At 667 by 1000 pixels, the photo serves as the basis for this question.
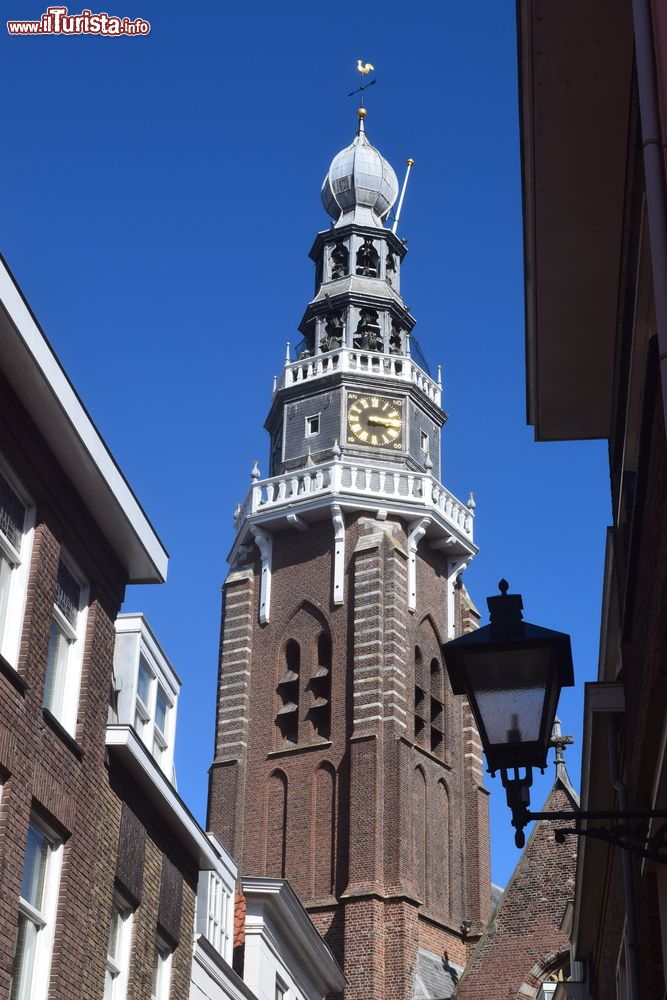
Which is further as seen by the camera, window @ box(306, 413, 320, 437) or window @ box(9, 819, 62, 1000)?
window @ box(306, 413, 320, 437)

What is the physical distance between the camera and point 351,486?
43500 millimetres

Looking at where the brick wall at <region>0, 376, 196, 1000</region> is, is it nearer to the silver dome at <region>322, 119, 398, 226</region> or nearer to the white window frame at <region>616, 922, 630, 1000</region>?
the white window frame at <region>616, 922, 630, 1000</region>

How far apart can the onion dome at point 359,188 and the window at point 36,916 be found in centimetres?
4403

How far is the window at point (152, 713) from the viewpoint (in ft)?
48.0

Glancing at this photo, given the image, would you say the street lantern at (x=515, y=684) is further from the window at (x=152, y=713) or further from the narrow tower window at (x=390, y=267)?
the narrow tower window at (x=390, y=267)

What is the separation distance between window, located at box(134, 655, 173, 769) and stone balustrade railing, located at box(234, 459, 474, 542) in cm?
2777

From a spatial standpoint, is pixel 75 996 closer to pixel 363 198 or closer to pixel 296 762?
pixel 296 762

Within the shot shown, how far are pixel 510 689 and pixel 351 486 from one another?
3774cm

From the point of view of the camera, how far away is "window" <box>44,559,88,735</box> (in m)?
11.9

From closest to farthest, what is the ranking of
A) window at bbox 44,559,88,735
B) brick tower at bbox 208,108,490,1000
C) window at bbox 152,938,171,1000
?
window at bbox 44,559,88,735
window at bbox 152,938,171,1000
brick tower at bbox 208,108,490,1000

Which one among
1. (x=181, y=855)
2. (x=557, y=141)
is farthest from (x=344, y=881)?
(x=557, y=141)

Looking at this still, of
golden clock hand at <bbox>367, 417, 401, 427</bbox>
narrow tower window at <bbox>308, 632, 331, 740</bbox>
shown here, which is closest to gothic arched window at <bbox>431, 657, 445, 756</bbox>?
narrow tower window at <bbox>308, 632, 331, 740</bbox>

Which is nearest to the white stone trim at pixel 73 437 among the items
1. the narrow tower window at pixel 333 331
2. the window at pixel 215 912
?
the window at pixel 215 912

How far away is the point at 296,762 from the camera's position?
40.9 metres
